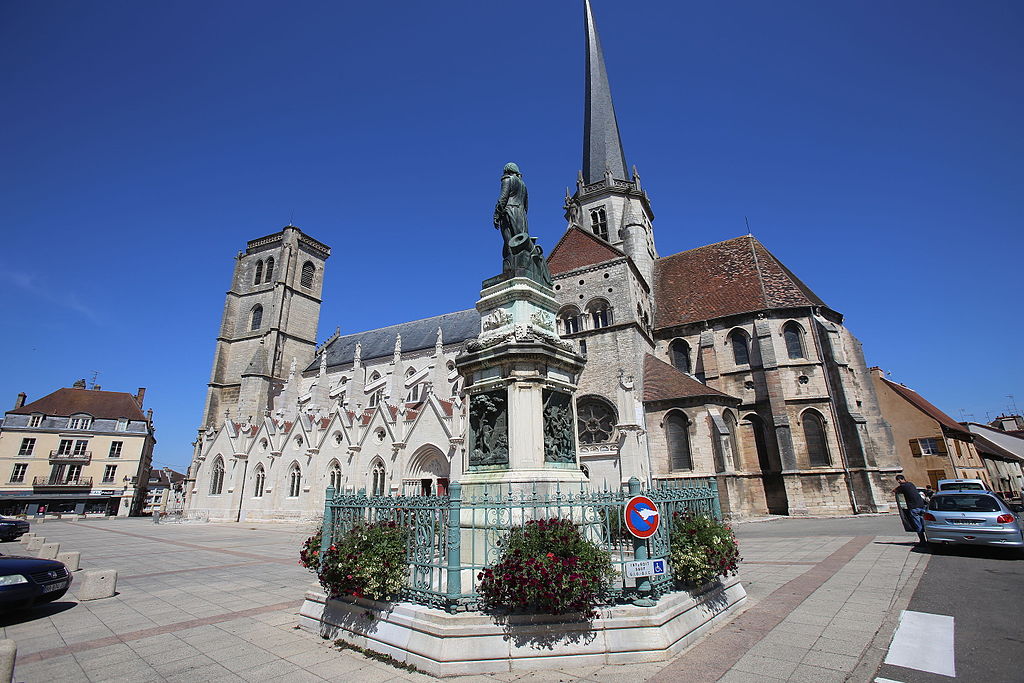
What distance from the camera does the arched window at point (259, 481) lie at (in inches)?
1314

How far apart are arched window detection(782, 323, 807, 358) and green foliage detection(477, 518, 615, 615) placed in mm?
24734

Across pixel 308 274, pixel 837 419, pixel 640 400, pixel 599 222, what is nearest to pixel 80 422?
pixel 308 274

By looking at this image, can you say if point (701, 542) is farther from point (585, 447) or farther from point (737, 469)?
point (737, 469)

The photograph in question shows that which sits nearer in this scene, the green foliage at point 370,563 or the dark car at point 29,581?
the green foliage at point 370,563

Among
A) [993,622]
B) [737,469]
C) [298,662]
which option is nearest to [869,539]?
[993,622]

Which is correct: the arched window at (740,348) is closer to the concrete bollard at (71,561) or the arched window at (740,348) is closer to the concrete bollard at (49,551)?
the concrete bollard at (71,561)

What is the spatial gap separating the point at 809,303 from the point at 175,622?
28.5 m

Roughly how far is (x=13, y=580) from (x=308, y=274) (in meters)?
46.8

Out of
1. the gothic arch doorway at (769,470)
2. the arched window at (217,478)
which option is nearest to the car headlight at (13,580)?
the gothic arch doorway at (769,470)

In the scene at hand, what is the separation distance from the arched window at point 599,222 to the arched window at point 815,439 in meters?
17.4

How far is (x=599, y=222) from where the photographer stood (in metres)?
33.8

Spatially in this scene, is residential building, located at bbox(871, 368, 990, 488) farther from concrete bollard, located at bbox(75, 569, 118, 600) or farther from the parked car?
concrete bollard, located at bbox(75, 569, 118, 600)

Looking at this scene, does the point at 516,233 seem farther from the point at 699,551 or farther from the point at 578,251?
the point at 578,251

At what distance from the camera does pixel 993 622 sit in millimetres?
5438
